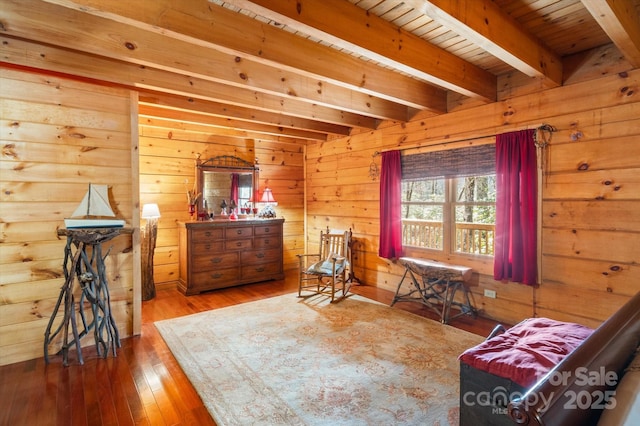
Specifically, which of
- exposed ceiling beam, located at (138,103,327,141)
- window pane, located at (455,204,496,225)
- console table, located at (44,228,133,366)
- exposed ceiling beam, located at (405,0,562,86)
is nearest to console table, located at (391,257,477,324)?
window pane, located at (455,204,496,225)

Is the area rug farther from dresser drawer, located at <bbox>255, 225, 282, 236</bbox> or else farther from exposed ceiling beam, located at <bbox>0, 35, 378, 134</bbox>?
exposed ceiling beam, located at <bbox>0, 35, 378, 134</bbox>

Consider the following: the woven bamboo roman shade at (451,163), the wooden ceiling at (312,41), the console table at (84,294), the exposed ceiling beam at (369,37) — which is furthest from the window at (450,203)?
the console table at (84,294)

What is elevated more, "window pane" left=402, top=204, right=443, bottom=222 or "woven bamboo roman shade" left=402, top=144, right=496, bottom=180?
"woven bamboo roman shade" left=402, top=144, right=496, bottom=180

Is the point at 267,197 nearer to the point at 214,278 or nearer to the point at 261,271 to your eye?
the point at 261,271

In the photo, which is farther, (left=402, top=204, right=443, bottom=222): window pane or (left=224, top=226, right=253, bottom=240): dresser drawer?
(left=224, top=226, right=253, bottom=240): dresser drawer

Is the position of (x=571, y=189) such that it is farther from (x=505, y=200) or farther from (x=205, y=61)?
(x=205, y=61)

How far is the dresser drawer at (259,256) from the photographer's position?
4.73m

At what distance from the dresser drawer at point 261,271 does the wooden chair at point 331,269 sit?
51cm

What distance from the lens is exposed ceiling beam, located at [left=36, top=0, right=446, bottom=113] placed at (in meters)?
1.79

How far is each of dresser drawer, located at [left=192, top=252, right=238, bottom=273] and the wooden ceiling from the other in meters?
2.08

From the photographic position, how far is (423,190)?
4.04m

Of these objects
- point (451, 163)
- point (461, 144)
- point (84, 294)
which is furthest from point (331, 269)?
point (84, 294)

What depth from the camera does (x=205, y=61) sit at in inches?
99.0

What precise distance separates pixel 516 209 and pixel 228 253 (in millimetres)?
3657
